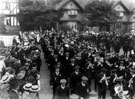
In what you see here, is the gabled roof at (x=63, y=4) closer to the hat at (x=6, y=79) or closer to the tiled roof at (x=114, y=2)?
the tiled roof at (x=114, y=2)

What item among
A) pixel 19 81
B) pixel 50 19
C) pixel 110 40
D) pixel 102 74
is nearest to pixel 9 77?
pixel 19 81

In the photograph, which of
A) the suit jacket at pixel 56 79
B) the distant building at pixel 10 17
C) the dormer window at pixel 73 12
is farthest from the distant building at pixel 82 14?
the suit jacket at pixel 56 79

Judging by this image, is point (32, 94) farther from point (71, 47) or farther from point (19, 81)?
point (71, 47)

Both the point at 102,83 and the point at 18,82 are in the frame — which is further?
A: the point at 102,83

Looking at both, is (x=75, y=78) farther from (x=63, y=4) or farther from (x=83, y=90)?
(x=63, y=4)

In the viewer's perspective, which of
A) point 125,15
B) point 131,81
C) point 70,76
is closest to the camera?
point 131,81

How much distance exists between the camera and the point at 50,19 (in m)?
44.7

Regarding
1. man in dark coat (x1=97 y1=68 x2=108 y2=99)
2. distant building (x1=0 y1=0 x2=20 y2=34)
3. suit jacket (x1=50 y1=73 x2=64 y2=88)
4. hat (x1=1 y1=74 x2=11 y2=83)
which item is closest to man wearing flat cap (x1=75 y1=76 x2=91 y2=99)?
suit jacket (x1=50 y1=73 x2=64 y2=88)

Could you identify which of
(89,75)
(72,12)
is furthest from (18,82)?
(72,12)

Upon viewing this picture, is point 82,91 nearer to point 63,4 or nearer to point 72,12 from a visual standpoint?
point 63,4

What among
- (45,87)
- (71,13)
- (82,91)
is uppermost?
(71,13)

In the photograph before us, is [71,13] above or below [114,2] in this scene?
below

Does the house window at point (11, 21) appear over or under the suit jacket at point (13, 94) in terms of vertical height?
over

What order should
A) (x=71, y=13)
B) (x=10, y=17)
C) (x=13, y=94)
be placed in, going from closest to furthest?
1. (x=13, y=94)
2. (x=10, y=17)
3. (x=71, y=13)
